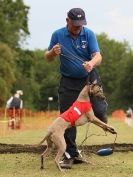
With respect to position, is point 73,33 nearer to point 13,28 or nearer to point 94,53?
point 94,53

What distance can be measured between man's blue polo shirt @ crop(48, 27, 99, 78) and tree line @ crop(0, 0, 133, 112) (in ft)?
190

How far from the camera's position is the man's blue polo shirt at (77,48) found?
9633 millimetres

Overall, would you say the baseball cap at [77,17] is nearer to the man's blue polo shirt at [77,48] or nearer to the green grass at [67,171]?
the man's blue polo shirt at [77,48]

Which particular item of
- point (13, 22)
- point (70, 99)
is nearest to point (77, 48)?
point (70, 99)

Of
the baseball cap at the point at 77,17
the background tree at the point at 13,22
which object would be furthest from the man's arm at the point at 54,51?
the background tree at the point at 13,22

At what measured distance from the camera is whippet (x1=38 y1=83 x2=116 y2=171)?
29.2 ft

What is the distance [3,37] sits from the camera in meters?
77.1

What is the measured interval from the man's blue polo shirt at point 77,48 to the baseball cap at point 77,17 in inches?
14.9

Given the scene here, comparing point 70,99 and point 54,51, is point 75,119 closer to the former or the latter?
point 70,99

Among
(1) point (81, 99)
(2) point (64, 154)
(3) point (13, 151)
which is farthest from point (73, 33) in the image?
(3) point (13, 151)

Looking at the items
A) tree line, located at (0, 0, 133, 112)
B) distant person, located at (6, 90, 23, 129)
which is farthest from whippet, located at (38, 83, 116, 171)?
tree line, located at (0, 0, 133, 112)

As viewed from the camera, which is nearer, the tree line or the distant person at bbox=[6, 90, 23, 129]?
the distant person at bbox=[6, 90, 23, 129]

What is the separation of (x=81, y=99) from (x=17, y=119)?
2110 centimetres

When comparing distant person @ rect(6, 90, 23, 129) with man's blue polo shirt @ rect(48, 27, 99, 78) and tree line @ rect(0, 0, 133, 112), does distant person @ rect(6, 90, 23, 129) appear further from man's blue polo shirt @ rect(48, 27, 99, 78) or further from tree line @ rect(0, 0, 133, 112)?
tree line @ rect(0, 0, 133, 112)
